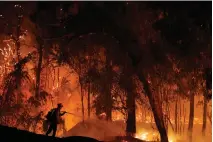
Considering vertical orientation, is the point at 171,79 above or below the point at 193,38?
below

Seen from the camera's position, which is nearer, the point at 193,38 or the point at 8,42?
the point at 193,38

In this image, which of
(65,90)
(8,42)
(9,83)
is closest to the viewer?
(9,83)

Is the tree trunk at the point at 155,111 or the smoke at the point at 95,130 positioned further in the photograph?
the smoke at the point at 95,130

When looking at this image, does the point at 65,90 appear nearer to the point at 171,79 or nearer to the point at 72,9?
the point at 171,79

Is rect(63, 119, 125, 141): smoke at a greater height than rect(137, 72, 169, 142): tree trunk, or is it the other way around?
rect(137, 72, 169, 142): tree trunk

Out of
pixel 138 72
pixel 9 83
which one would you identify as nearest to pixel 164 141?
pixel 138 72

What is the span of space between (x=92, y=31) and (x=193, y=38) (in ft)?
16.3

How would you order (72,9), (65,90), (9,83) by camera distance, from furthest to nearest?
1. (65,90)
2. (9,83)
3. (72,9)

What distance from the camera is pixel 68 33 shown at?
687 inches

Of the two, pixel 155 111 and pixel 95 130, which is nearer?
pixel 155 111

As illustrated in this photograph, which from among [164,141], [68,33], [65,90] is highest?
[68,33]

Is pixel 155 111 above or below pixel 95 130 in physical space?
above

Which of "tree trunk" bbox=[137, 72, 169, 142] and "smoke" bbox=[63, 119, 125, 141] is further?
"smoke" bbox=[63, 119, 125, 141]

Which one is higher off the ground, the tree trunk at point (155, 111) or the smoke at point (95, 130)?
the tree trunk at point (155, 111)
